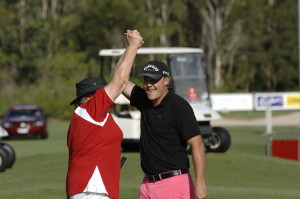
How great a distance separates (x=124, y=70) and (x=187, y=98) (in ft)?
58.0

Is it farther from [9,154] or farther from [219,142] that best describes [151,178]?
[219,142]

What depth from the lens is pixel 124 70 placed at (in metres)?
6.54

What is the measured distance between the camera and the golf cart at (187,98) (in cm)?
2277

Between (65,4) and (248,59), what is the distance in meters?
17.6

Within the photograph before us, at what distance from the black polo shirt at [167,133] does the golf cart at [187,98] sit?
14.9m

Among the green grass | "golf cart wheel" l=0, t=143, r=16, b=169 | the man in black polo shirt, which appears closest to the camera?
the man in black polo shirt

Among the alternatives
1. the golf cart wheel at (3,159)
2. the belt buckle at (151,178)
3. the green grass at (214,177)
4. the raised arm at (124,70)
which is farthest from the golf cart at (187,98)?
the raised arm at (124,70)

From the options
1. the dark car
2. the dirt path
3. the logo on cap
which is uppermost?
the logo on cap

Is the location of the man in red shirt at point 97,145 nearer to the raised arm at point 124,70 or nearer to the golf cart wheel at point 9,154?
the raised arm at point 124,70

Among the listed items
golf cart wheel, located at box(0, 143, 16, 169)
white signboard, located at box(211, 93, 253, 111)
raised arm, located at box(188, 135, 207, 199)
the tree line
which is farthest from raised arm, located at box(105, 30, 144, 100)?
the tree line

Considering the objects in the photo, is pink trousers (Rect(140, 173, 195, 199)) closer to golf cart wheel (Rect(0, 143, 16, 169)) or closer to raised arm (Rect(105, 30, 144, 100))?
raised arm (Rect(105, 30, 144, 100))

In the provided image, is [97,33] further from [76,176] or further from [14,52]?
[76,176]

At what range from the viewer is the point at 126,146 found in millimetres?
23734

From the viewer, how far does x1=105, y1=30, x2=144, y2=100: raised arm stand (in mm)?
6457
